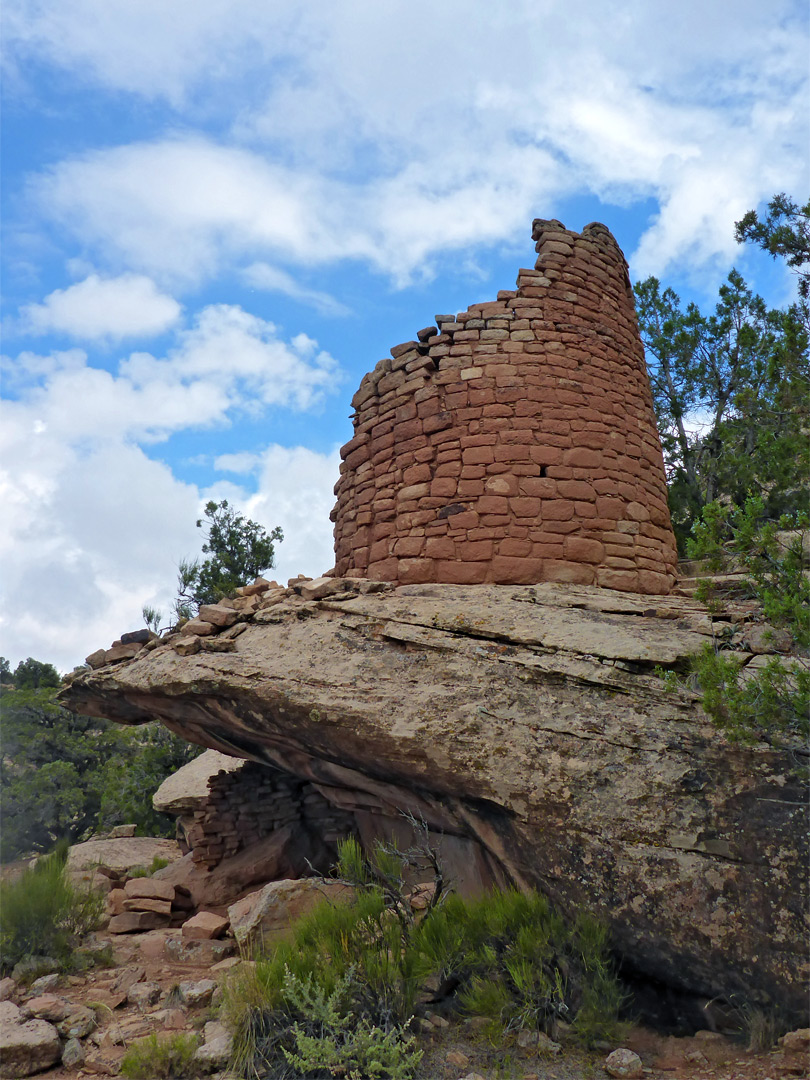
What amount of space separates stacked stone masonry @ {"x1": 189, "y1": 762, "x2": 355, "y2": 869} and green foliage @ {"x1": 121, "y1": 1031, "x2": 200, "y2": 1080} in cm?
432

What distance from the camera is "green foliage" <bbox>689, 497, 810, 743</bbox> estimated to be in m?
3.35

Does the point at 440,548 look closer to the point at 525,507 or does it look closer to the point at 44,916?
the point at 525,507

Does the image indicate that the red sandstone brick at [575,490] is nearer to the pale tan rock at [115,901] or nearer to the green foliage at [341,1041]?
the green foliage at [341,1041]

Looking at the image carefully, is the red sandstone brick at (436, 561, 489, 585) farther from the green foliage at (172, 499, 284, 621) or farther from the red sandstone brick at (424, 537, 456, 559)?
the green foliage at (172, 499, 284, 621)

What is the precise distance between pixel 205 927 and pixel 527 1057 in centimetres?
340

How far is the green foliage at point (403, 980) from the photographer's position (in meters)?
3.31

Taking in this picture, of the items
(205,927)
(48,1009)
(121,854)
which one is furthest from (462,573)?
(121,854)

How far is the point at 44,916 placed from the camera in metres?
5.13

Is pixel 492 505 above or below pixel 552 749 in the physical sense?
above

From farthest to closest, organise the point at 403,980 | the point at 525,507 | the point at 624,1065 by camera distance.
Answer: the point at 525,507 → the point at 403,980 → the point at 624,1065

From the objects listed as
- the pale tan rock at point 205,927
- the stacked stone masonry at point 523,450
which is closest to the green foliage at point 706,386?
the stacked stone masonry at point 523,450

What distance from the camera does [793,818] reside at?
3430 mm

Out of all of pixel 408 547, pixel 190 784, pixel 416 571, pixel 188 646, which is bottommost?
pixel 190 784

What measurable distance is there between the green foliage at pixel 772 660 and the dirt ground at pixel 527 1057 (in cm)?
135
